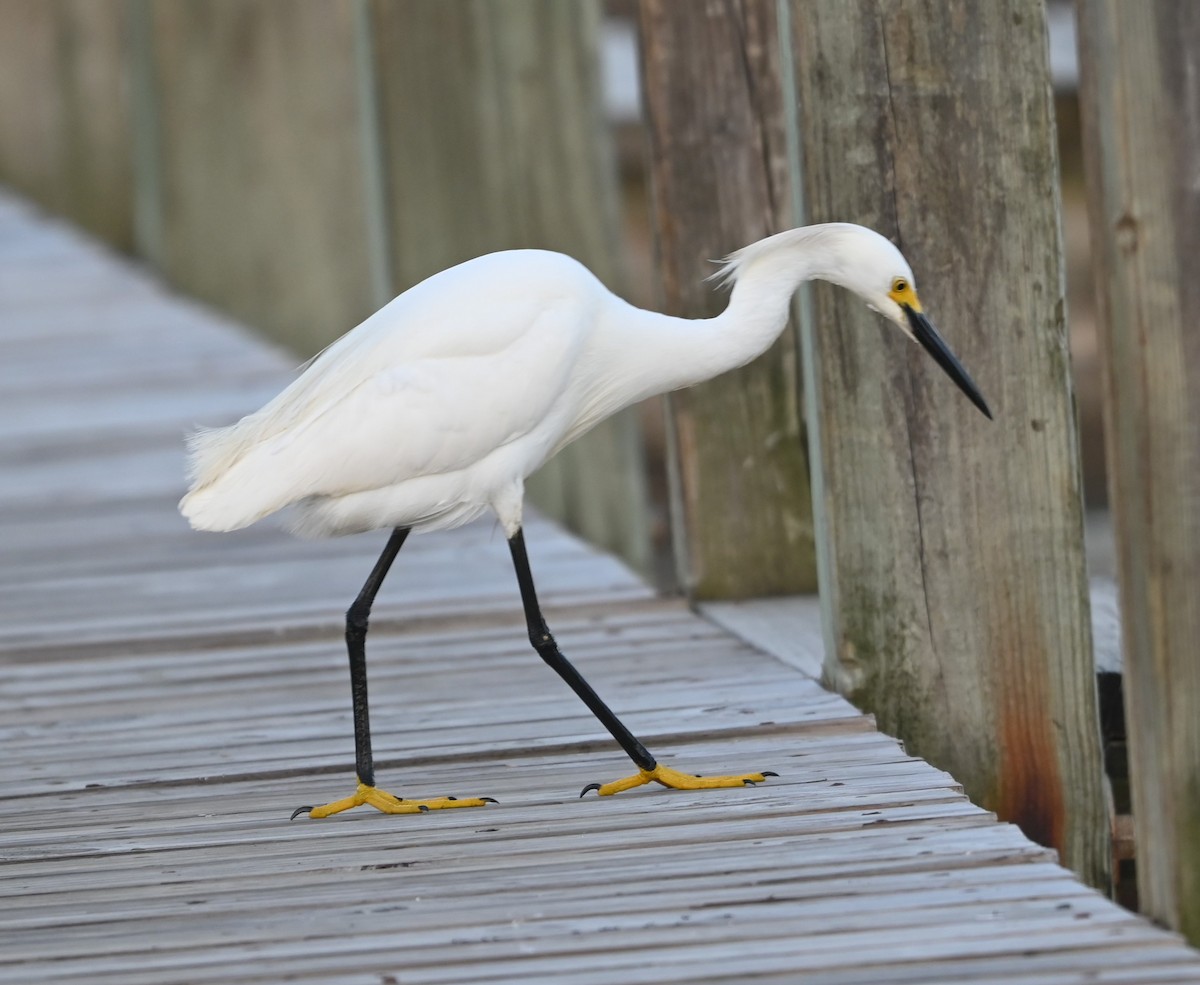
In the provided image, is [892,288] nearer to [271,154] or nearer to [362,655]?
[362,655]

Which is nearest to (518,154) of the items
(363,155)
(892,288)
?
(363,155)

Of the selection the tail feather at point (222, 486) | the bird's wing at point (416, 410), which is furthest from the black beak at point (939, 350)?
the tail feather at point (222, 486)

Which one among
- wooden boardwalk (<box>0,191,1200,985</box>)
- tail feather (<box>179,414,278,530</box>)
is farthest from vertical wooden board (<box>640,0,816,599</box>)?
tail feather (<box>179,414,278,530</box>)

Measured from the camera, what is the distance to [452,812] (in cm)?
288

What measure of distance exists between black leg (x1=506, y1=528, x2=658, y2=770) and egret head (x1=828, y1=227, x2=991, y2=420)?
0.66 m

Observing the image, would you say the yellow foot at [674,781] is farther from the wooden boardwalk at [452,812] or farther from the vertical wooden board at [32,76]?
the vertical wooden board at [32,76]

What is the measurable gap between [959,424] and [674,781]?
736mm

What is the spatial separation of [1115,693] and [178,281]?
281 inches

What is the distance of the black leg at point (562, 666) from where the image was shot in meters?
2.94

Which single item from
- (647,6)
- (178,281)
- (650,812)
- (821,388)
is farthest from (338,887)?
(178,281)

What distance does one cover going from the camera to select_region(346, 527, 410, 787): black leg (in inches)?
117

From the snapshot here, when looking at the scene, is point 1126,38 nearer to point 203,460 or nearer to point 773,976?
point 773,976

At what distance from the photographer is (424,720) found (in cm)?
350

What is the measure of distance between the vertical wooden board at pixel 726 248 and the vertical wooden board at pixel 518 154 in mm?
1102
